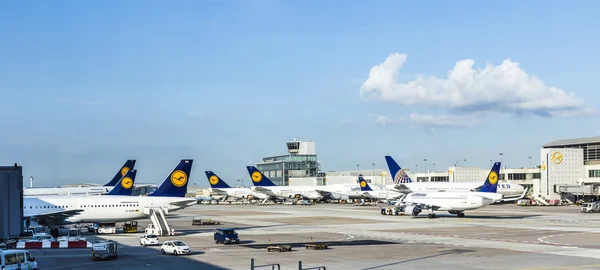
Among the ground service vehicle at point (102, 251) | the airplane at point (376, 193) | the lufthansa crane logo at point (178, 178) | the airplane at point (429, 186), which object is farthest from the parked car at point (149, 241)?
the airplane at point (376, 193)

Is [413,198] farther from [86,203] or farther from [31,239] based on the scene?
[31,239]

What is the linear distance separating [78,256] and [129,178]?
45.6 m

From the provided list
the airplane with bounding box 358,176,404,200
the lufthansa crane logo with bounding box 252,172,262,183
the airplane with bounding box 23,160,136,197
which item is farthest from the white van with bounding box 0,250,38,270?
the lufthansa crane logo with bounding box 252,172,262,183

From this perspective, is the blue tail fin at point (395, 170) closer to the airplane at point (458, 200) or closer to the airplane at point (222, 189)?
the airplane at point (458, 200)

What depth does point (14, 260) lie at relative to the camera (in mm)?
31844

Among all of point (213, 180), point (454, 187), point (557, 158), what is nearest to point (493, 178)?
point (454, 187)

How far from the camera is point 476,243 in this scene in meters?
55.4

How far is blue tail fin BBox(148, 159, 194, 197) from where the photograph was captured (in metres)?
69.7

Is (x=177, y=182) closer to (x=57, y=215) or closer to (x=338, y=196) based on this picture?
(x=57, y=215)

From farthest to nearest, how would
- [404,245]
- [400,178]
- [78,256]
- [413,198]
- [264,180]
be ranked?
[264,180] < [400,178] < [413,198] < [404,245] < [78,256]

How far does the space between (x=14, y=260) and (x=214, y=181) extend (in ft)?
530

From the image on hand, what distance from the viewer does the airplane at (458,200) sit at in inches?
3728

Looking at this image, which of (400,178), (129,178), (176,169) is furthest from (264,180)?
(176,169)

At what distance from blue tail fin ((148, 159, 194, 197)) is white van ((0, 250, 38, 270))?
35.9 meters
